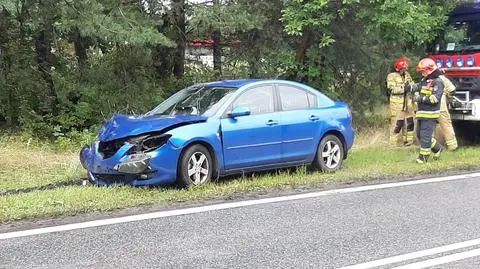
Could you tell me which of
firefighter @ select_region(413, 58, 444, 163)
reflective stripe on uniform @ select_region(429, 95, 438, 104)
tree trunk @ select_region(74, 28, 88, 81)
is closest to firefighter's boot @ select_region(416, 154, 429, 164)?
firefighter @ select_region(413, 58, 444, 163)

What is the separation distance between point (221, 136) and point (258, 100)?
3.45 ft

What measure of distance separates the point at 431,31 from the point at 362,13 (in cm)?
201

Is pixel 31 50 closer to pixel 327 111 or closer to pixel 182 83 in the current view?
pixel 182 83

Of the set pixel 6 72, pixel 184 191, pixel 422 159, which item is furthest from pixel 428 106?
pixel 6 72

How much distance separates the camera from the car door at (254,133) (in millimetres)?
8078

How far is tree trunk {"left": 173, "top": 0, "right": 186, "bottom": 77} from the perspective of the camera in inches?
512

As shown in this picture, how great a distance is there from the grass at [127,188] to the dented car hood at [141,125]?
71 centimetres

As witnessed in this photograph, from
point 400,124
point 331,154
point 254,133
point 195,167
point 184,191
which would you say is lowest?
point 184,191

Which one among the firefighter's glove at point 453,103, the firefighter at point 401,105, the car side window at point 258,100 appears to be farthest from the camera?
the firefighter at point 401,105

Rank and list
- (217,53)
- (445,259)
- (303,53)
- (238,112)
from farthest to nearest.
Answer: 1. (217,53)
2. (303,53)
3. (238,112)
4. (445,259)

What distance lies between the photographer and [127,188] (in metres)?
7.40

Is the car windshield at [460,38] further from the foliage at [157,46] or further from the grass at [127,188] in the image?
the grass at [127,188]

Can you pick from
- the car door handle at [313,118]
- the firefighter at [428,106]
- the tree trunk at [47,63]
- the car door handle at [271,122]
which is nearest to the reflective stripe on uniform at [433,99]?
the firefighter at [428,106]

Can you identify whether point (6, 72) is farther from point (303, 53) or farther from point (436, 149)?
point (436, 149)
